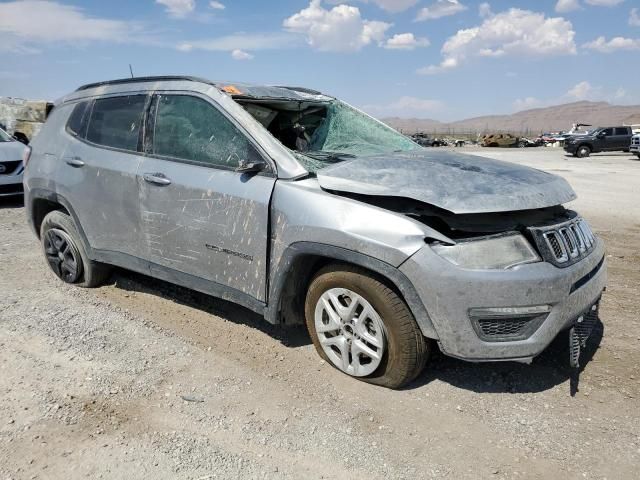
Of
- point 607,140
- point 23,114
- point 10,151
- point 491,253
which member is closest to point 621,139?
point 607,140

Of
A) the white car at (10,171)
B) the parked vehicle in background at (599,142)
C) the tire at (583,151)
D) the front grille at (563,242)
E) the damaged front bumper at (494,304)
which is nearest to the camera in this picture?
the damaged front bumper at (494,304)

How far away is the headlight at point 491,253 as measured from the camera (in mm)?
2736

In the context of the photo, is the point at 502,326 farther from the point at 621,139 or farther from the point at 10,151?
the point at 621,139

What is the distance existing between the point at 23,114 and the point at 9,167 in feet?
20.6

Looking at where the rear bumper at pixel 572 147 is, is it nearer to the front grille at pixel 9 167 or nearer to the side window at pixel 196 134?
the front grille at pixel 9 167

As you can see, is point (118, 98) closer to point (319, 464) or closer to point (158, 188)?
point (158, 188)

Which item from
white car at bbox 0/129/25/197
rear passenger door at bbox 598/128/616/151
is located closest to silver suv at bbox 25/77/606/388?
white car at bbox 0/129/25/197

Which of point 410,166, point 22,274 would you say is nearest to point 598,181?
point 410,166

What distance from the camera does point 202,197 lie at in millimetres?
3523

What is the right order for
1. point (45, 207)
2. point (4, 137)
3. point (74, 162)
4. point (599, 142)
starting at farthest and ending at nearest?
point (599, 142) → point (4, 137) → point (45, 207) → point (74, 162)

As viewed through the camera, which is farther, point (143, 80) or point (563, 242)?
point (143, 80)

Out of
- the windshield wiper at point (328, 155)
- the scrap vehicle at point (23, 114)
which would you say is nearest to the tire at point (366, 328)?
the windshield wiper at point (328, 155)

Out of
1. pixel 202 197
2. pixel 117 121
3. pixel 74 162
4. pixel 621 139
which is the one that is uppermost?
pixel 621 139

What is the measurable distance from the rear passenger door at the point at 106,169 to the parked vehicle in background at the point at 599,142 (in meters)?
29.6
